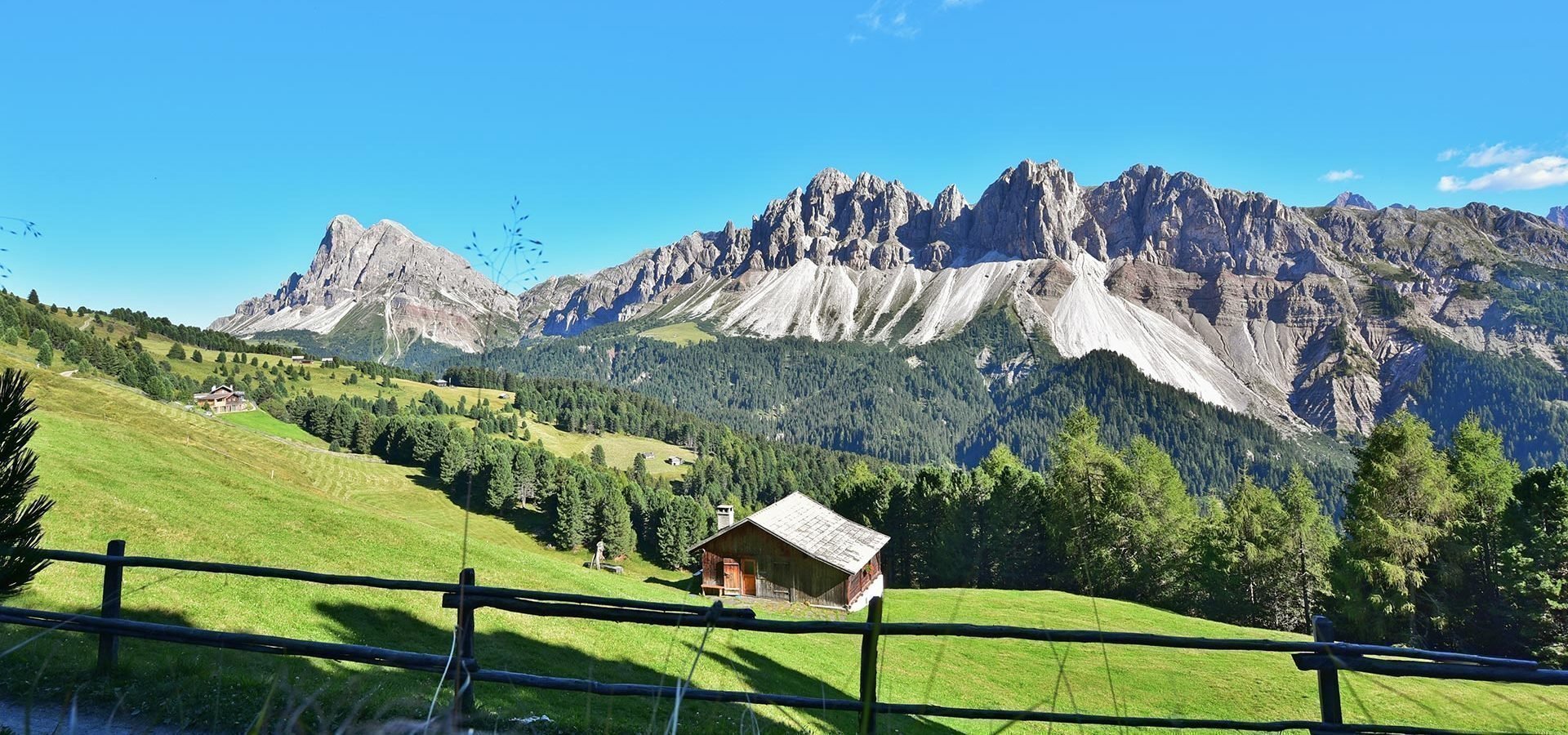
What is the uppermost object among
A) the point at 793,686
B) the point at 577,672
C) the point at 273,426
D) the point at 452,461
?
the point at 273,426

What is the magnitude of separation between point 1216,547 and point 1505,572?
48.9 feet

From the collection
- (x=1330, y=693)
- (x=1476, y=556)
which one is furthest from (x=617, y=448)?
(x=1330, y=693)

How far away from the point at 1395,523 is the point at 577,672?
35974mm

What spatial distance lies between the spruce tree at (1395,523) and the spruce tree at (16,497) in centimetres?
4119

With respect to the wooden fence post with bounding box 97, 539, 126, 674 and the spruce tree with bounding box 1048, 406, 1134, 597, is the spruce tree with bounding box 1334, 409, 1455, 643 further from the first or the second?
the wooden fence post with bounding box 97, 539, 126, 674

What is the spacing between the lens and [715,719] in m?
9.59

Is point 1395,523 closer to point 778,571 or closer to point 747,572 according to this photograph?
point 778,571

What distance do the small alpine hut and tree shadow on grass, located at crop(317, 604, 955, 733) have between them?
76.6 ft

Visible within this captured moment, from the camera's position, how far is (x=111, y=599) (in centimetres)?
721

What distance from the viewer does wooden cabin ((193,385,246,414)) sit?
314 ft

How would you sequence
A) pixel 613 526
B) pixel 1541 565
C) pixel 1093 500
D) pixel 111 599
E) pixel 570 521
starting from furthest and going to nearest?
pixel 570 521, pixel 613 526, pixel 1093 500, pixel 1541 565, pixel 111 599

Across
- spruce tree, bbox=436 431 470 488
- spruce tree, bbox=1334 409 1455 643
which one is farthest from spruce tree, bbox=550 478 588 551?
spruce tree, bbox=1334 409 1455 643

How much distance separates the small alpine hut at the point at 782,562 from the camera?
4150 centimetres

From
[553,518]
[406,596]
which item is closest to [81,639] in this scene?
[406,596]
